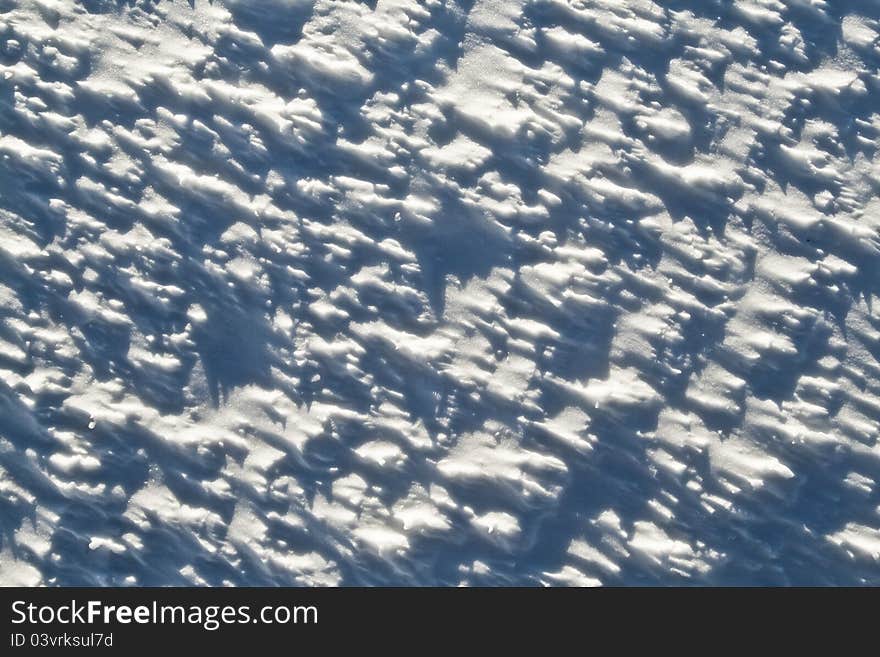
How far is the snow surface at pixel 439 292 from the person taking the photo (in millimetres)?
1555

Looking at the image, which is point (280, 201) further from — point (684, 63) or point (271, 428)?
point (684, 63)

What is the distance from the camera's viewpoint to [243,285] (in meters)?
1.59

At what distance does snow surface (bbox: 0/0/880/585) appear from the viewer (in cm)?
155

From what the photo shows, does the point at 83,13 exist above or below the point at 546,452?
above

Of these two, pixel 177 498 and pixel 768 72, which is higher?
pixel 768 72

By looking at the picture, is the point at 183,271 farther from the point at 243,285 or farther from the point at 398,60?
the point at 398,60

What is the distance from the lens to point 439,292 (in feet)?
5.23

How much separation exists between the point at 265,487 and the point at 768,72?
140 cm
